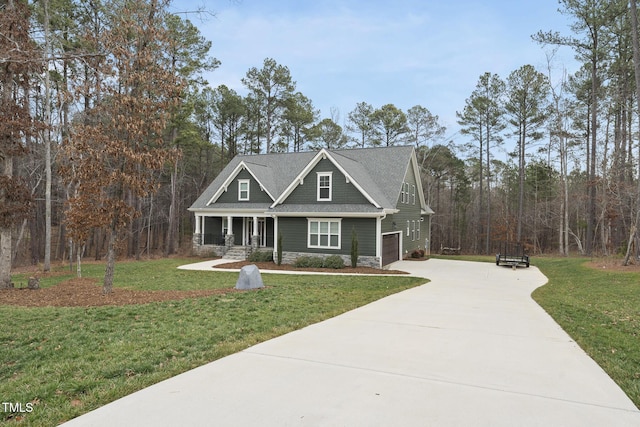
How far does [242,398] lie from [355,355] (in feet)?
6.16

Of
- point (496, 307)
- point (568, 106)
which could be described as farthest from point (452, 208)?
point (496, 307)

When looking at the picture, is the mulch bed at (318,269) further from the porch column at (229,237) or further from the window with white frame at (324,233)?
the porch column at (229,237)

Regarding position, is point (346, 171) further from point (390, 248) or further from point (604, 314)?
point (604, 314)

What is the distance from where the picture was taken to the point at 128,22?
996 cm

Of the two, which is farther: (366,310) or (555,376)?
(366,310)

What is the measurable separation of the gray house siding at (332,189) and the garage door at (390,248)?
250cm

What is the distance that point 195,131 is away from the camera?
27484 mm

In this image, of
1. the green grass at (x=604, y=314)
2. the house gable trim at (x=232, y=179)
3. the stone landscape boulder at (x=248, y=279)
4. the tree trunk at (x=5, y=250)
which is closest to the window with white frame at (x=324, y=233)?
the house gable trim at (x=232, y=179)

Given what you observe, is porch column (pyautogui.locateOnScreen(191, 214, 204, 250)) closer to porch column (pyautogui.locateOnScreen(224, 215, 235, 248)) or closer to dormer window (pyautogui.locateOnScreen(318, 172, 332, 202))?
porch column (pyautogui.locateOnScreen(224, 215, 235, 248))

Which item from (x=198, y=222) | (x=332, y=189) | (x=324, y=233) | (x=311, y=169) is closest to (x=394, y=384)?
(x=324, y=233)

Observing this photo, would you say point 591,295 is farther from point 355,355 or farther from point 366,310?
point 355,355

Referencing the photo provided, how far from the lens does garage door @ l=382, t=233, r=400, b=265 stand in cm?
1953

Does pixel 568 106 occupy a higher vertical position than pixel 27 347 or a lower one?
higher

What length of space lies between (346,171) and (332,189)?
1.21 metres
